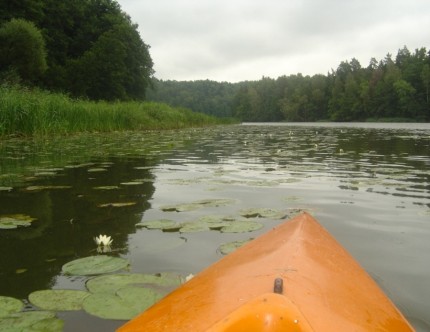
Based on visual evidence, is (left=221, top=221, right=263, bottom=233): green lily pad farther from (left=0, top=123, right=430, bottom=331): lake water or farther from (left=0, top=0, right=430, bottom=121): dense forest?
(left=0, top=0, right=430, bottom=121): dense forest

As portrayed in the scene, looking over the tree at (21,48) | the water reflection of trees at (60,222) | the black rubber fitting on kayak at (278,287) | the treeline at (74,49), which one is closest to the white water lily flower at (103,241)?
the water reflection of trees at (60,222)

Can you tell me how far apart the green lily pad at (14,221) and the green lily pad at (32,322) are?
1453 millimetres

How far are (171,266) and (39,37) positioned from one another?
81.1ft

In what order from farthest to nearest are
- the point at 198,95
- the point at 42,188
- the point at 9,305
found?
1. the point at 198,95
2. the point at 42,188
3. the point at 9,305

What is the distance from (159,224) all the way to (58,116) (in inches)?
412

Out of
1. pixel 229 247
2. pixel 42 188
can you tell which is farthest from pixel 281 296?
pixel 42 188

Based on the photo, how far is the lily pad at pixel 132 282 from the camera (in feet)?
6.08

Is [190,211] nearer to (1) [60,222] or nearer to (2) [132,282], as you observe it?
(1) [60,222]

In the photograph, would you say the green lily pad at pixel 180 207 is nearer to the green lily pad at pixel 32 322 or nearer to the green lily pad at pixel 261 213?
the green lily pad at pixel 261 213

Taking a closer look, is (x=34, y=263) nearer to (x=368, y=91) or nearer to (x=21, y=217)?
(x=21, y=217)

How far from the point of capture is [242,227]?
2.82 metres

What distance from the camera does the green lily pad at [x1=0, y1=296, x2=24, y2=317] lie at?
1597mm

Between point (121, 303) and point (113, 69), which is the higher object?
point (113, 69)

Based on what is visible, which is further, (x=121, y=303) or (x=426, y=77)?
(x=426, y=77)
